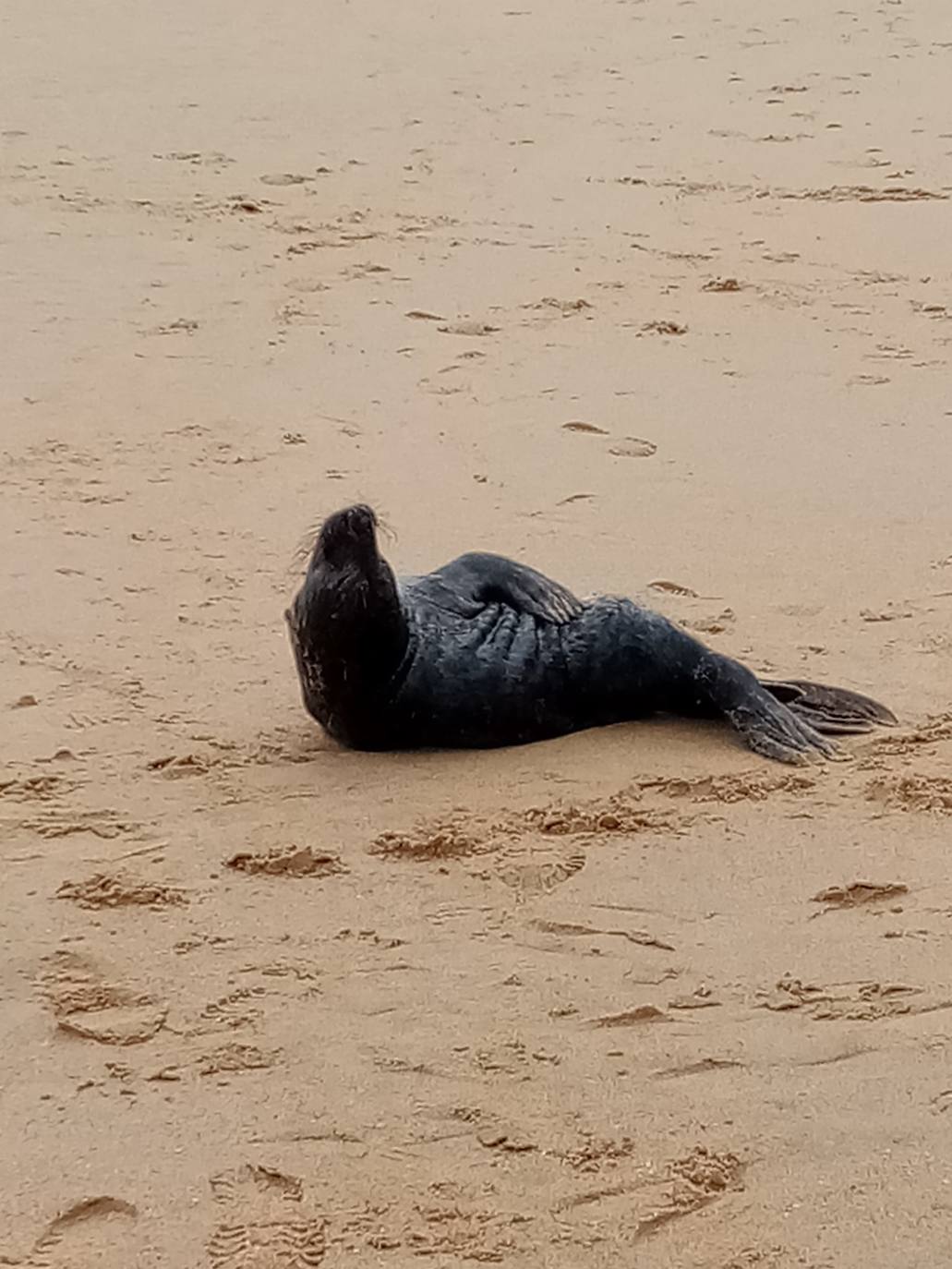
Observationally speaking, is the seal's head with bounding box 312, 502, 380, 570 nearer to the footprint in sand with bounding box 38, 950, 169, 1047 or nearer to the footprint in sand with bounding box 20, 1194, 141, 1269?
the footprint in sand with bounding box 38, 950, 169, 1047

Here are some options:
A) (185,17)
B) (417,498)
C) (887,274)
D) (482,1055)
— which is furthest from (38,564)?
(185,17)

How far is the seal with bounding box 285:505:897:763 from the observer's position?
4168 mm

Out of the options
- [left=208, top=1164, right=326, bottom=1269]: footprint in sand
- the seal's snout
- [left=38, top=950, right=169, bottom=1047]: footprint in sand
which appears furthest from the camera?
the seal's snout

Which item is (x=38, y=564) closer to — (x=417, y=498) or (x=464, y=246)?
(x=417, y=498)

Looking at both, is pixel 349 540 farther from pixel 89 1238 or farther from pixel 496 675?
pixel 89 1238

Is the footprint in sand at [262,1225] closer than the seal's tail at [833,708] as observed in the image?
Yes

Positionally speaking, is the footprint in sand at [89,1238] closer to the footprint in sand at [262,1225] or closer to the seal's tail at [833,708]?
the footprint in sand at [262,1225]

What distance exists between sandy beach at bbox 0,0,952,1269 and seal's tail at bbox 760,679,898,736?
87 millimetres

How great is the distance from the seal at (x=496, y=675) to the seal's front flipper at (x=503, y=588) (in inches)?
1.9

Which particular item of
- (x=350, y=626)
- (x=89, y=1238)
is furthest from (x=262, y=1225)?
(x=350, y=626)

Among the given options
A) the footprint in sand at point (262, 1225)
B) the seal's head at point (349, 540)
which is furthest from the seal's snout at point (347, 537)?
the footprint in sand at point (262, 1225)

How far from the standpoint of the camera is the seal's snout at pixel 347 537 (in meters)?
4.14

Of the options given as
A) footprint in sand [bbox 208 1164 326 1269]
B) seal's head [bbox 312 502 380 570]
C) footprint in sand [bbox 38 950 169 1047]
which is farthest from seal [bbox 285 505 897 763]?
footprint in sand [bbox 208 1164 326 1269]

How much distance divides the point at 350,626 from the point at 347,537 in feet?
0.56
